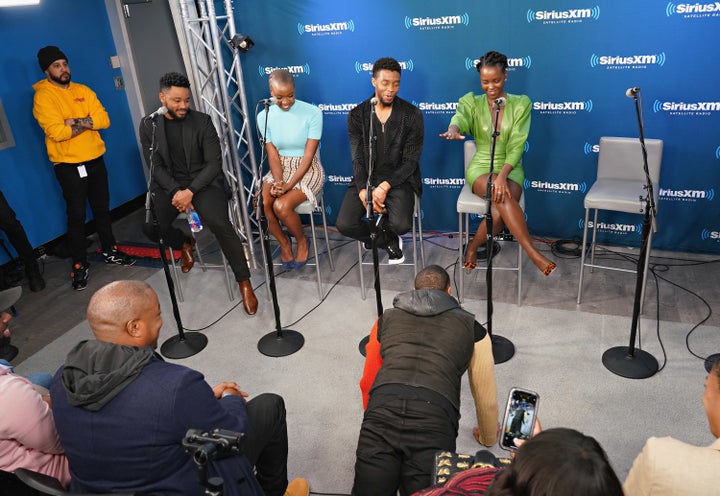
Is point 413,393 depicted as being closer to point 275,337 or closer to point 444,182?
point 275,337

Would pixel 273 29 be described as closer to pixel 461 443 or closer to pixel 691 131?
pixel 691 131

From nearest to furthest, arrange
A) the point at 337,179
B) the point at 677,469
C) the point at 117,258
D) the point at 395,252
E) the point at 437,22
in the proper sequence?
the point at 677,469
the point at 437,22
the point at 395,252
the point at 117,258
the point at 337,179

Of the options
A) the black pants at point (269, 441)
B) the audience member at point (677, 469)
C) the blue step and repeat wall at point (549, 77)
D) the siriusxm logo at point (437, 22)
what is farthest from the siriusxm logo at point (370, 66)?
the audience member at point (677, 469)

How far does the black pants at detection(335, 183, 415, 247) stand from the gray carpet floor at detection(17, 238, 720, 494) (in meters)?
0.48

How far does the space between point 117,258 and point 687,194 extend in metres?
4.44

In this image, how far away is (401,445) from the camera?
2104 millimetres

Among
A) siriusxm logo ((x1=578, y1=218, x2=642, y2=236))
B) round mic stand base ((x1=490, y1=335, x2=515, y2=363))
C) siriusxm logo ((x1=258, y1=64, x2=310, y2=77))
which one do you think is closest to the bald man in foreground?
round mic stand base ((x1=490, y1=335, x2=515, y2=363))

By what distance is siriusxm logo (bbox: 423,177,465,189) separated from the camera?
5000 millimetres

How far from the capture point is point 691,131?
4.16 metres

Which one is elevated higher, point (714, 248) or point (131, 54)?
point (131, 54)

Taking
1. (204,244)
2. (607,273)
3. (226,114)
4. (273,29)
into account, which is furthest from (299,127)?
(607,273)

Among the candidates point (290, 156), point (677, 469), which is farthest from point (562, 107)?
point (677, 469)

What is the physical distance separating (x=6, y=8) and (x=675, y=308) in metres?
5.38

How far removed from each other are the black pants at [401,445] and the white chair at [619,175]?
6.91 feet
